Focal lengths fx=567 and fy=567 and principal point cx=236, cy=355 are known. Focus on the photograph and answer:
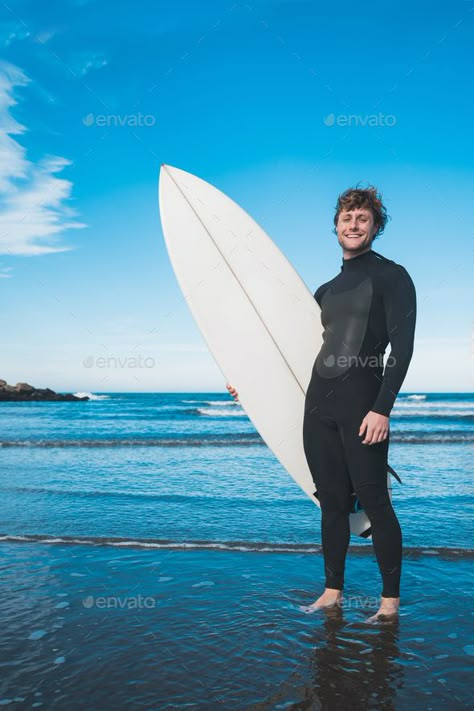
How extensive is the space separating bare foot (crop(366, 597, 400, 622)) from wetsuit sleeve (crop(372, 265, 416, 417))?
0.86 m

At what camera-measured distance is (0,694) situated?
188 centimetres

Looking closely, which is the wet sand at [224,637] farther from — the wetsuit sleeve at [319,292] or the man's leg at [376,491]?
the wetsuit sleeve at [319,292]

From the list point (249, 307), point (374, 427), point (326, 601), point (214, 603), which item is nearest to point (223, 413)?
point (249, 307)

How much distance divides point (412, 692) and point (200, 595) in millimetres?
1215

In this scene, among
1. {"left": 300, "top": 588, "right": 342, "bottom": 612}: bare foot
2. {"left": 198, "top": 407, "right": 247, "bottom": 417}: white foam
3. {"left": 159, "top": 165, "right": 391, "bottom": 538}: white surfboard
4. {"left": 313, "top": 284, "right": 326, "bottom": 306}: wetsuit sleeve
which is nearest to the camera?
{"left": 300, "top": 588, "right": 342, "bottom": 612}: bare foot

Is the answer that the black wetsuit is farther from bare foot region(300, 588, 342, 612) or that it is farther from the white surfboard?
the white surfboard

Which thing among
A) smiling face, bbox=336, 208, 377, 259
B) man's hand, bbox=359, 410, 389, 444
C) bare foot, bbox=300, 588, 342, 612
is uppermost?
smiling face, bbox=336, 208, 377, 259

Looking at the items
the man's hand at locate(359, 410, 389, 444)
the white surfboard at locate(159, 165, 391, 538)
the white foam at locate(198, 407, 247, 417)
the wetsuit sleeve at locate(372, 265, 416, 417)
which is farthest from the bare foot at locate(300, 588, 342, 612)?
the white foam at locate(198, 407, 247, 417)

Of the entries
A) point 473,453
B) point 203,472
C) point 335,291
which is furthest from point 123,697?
point 473,453

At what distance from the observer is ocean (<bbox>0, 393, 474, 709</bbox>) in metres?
1.93

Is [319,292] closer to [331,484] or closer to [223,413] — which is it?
[331,484]

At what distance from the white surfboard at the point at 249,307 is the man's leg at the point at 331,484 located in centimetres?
31

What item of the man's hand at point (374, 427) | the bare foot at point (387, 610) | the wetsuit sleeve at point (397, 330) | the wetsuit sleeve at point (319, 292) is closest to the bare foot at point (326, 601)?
the bare foot at point (387, 610)

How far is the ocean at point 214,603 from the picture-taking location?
76.0 inches
